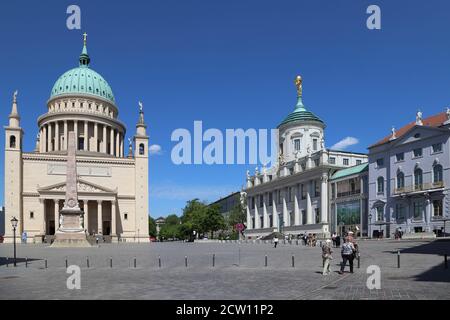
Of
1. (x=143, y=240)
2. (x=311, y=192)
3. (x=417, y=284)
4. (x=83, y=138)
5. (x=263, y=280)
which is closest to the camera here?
(x=417, y=284)

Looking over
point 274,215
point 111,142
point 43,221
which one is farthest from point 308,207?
point 111,142

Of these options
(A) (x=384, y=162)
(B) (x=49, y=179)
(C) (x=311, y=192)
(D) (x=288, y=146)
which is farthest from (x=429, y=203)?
(B) (x=49, y=179)

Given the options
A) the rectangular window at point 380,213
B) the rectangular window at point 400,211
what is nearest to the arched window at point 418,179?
the rectangular window at point 400,211

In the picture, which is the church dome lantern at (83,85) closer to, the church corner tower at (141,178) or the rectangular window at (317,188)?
the church corner tower at (141,178)

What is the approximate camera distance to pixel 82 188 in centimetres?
10125

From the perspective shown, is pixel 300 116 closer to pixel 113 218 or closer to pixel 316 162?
pixel 316 162

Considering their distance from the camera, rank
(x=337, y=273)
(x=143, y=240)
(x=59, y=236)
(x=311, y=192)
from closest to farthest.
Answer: (x=337, y=273)
(x=59, y=236)
(x=311, y=192)
(x=143, y=240)

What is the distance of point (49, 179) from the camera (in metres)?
107

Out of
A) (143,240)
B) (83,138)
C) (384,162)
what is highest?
(83,138)

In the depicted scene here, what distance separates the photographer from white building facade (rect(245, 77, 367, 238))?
285 ft

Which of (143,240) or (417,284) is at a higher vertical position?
(417,284)

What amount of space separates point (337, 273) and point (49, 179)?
95825 mm

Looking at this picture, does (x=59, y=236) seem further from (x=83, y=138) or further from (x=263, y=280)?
(x=83, y=138)

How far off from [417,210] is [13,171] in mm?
81588
